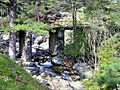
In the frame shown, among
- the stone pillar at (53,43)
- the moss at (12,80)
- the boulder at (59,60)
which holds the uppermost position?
the moss at (12,80)

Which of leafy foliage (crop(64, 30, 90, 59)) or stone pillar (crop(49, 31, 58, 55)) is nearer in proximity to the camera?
leafy foliage (crop(64, 30, 90, 59))

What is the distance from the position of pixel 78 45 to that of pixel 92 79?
5.94 metres

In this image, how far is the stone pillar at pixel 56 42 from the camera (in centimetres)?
1645

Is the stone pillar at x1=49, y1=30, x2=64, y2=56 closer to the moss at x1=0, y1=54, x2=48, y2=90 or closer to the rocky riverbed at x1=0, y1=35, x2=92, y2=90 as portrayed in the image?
the rocky riverbed at x1=0, y1=35, x2=92, y2=90

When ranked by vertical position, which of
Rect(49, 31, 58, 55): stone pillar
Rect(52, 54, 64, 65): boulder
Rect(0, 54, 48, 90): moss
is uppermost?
Rect(0, 54, 48, 90): moss

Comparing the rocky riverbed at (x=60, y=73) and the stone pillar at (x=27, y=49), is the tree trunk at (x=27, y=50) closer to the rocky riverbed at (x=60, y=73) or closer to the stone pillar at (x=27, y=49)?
the stone pillar at (x=27, y=49)

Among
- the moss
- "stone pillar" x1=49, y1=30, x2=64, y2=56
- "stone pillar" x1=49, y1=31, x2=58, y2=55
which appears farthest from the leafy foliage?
the moss

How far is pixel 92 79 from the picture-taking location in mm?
6734

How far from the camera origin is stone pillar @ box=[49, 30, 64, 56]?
16.5 m

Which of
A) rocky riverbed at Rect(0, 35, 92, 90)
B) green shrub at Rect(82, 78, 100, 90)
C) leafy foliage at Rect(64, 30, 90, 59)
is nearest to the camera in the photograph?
green shrub at Rect(82, 78, 100, 90)

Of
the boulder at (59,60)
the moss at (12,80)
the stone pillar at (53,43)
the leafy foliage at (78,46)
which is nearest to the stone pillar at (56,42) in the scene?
the stone pillar at (53,43)

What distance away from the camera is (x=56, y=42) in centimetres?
1681

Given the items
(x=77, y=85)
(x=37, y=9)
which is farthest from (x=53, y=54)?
(x=77, y=85)

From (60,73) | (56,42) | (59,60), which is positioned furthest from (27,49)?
(60,73)
